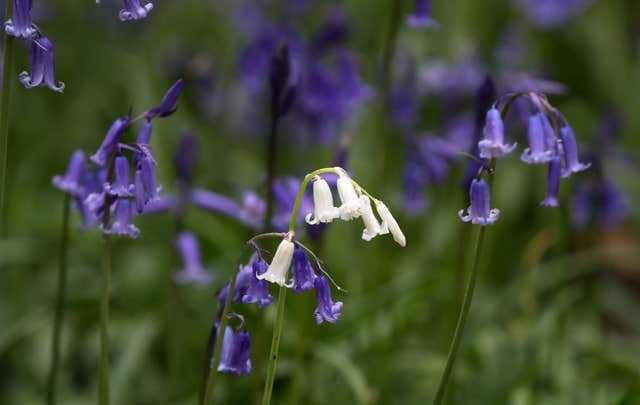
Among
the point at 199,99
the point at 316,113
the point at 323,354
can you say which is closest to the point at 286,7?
the point at 199,99

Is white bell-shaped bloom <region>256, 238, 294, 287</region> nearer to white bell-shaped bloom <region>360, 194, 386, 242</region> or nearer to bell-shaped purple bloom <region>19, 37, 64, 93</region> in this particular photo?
white bell-shaped bloom <region>360, 194, 386, 242</region>

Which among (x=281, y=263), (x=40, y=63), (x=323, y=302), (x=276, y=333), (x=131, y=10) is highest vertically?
(x=131, y=10)

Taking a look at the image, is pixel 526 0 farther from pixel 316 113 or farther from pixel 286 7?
pixel 316 113

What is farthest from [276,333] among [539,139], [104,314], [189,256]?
[189,256]

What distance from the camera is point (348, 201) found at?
2.15m

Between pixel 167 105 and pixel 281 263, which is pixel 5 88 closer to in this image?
Answer: pixel 167 105

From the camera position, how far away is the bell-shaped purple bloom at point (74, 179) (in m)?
3.05

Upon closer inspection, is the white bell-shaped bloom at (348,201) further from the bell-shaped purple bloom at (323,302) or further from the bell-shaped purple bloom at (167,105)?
the bell-shaped purple bloom at (167,105)

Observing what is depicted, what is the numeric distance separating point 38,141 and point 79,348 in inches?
95.1

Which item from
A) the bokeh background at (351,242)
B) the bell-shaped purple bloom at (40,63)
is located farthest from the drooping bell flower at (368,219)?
the bokeh background at (351,242)

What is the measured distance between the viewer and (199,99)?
6.89m

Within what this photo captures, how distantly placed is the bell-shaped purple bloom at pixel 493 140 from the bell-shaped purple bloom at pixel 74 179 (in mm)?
1537

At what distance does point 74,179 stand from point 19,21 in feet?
2.98

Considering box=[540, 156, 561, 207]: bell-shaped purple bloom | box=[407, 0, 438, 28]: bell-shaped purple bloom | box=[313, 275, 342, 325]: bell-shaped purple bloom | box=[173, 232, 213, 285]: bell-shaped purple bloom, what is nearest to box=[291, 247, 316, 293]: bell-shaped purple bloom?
box=[313, 275, 342, 325]: bell-shaped purple bloom
